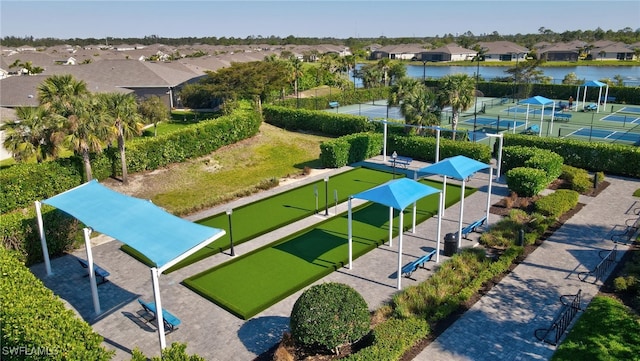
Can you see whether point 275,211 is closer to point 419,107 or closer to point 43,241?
point 43,241

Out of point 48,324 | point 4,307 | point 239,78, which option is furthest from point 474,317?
point 239,78

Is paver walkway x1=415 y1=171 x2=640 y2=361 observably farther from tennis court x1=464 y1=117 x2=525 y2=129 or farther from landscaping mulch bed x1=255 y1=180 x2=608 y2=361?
tennis court x1=464 y1=117 x2=525 y2=129

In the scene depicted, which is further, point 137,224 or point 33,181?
point 33,181

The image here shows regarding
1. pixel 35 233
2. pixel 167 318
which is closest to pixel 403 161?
pixel 167 318

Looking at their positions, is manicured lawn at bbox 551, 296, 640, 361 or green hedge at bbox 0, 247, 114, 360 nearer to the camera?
green hedge at bbox 0, 247, 114, 360

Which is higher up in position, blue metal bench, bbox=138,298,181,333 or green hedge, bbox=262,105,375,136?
green hedge, bbox=262,105,375,136

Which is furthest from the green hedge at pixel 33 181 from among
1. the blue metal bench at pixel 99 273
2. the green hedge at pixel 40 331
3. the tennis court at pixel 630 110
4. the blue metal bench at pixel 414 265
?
the tennis court at pixel 630 110

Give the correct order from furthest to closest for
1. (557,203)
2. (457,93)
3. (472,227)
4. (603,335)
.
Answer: (457,93) → (557,203) → (472,227) → (603,335)

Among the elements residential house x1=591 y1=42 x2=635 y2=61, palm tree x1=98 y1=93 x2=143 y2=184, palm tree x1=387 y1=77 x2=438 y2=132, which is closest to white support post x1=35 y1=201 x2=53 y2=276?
palm tree x1=98 y1=93 x2=143 y2=184
